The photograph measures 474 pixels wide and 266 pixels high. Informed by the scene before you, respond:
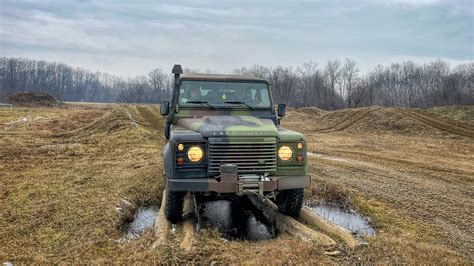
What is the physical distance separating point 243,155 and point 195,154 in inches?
27.4

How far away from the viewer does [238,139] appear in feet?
19.4

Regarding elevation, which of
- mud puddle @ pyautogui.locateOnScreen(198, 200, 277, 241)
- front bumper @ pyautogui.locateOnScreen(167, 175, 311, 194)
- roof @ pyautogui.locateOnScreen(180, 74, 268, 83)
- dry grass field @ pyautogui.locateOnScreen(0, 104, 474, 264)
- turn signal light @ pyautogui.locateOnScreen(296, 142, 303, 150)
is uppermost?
roof @ pyautogui.locateOnScreen(180, 74, 268, 83)

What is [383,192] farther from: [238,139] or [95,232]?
[95,232]

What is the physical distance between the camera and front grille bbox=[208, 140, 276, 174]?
5.89m

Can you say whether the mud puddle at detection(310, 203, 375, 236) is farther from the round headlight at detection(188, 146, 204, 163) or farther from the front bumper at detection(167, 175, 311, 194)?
the round headlight at detection(188, 146, 204, 163)

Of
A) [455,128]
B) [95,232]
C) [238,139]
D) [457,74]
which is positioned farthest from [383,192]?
[457,74]

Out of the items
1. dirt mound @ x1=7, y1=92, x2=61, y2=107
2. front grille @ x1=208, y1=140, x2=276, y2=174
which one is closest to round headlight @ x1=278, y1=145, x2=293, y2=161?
front grille @ x1=208, y1=140, x2=276, y2=174

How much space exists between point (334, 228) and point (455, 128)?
2315 cm

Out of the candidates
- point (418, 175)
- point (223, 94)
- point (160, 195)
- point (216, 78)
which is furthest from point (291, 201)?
point (418, 175)

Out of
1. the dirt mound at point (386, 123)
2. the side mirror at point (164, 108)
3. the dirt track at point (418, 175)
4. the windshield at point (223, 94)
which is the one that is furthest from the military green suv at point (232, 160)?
the dirt mound at point (386, 123)

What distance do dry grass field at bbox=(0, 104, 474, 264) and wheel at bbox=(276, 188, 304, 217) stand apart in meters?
1.01

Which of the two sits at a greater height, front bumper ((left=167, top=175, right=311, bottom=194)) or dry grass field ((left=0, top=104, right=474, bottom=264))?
front bumper ((left=167, top=175, right=311, bottom=194))

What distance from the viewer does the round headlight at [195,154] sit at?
5.92 metres

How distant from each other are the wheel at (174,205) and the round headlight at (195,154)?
2.53ft
